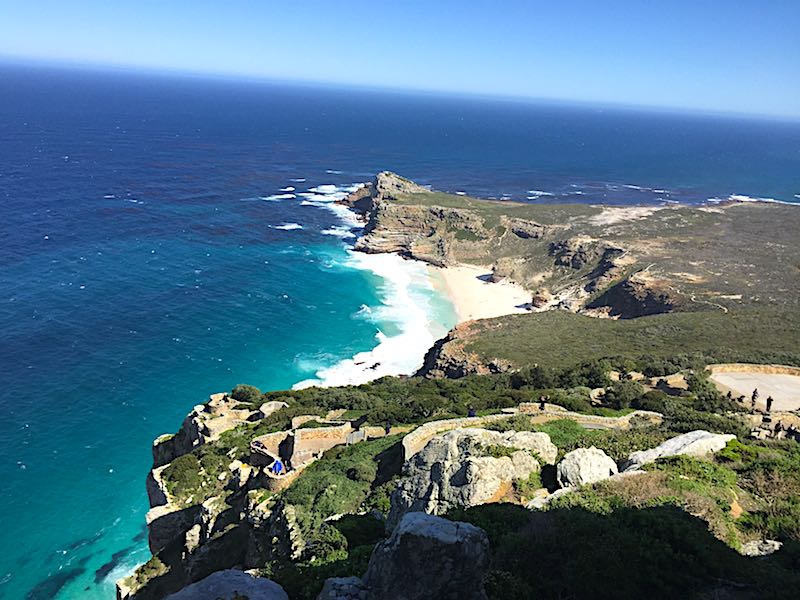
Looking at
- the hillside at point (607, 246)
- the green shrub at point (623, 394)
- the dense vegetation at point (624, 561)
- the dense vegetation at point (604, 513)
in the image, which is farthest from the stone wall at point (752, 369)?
the dense vegetation at point (624, 561)

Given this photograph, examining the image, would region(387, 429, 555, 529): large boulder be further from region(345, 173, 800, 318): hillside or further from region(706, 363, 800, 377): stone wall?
region(345, 173, 800, 318): hillside

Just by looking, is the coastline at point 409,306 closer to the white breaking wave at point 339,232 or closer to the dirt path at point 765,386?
the white breaking wave at point 339,232

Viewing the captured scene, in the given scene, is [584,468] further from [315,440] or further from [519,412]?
[315,440]

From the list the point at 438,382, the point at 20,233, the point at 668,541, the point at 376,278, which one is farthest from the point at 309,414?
the point at 20,233

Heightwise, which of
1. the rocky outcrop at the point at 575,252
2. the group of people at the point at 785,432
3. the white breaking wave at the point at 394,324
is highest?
the group of people at the point at 785,432

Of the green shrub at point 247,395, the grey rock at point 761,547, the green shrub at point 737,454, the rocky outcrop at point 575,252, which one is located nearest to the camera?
the grey rock at point 761,547

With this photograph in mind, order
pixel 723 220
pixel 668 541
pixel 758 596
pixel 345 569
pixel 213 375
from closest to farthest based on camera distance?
pixel 758 596
pixel 668 541
pixel 345 569
pixel 213 375
pixel 723 220

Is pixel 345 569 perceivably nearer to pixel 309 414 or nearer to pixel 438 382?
pixel 309 414
